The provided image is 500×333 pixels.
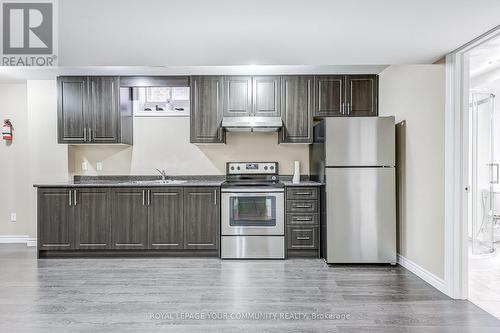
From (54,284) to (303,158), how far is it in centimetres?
337

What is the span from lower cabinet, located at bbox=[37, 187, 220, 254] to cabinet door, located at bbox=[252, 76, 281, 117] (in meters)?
1.25

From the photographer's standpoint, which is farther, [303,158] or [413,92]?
[303,158]

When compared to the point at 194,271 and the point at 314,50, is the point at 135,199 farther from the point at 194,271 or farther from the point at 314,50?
the point at 314,50

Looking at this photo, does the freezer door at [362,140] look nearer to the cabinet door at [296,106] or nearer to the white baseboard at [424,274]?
the cabinet door at [296,106]

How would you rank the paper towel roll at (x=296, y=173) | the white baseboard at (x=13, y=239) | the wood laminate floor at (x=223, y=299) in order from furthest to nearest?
the white baseboard at (x=13, y=239)
the paper towel roll at (x=296, y=173)
the wood laminate floor at (x=223, y=299)

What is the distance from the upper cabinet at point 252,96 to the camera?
4.59 metres

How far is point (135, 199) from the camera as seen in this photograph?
14.0 feet

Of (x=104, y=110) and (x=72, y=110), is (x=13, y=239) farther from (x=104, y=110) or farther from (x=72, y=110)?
(x=104, y=110)

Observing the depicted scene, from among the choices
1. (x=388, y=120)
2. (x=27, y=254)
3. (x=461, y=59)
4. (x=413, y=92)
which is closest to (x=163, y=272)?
(x=27, y=254)

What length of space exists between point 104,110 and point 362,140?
3.30 m

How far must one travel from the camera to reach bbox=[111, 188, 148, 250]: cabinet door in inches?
168

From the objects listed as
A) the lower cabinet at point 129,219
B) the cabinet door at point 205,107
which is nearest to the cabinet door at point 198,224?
the lower cabinet at point 129,219

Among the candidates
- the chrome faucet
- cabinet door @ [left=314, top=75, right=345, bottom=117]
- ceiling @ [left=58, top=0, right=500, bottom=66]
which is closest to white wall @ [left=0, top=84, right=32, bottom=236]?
the chrome faucet

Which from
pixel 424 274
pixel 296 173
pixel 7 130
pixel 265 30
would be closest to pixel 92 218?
pixel 7 130
